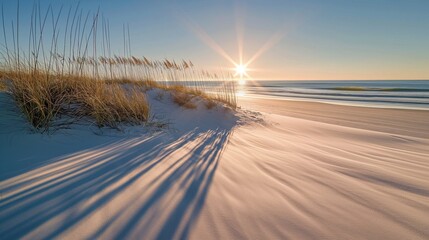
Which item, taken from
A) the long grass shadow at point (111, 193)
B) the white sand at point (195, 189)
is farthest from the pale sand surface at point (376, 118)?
the long grass shadow at point (111, 193)

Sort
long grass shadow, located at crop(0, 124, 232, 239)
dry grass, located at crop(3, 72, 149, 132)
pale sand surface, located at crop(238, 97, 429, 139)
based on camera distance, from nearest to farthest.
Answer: long grass shadow, located at crop(0, 124, 232, 239), dry grass, located at crop(3, 72, 149, 132), pale sand surface, located at crop(238, 97, 429, 139)

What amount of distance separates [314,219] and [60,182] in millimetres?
1367

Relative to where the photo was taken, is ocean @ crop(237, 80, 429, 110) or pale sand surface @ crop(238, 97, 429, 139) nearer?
pale sand surface @ crop(238, 97, 429, 139)

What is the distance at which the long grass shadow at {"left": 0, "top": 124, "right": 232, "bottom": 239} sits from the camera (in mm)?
853

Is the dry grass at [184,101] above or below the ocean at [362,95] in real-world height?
below

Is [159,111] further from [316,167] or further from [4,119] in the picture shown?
[316,167]

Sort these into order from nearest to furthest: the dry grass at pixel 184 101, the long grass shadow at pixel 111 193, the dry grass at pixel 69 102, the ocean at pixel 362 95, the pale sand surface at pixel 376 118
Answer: the long grass shadow at pixel 111 193 < the dry grass at pixel 69 102 < the dry grass at pixel 184 101 < the pale sand surface at pixel 376 118 < the ocean at pixel 362 95

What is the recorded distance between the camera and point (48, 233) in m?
0.80

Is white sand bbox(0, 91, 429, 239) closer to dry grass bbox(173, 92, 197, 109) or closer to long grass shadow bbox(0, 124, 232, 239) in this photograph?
long grass shadow bbox(0, 124, 232, 239)

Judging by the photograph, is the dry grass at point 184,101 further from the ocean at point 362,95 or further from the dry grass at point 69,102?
the ocean at point 362,95

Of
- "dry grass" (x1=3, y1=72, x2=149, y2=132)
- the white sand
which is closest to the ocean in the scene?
the white sand

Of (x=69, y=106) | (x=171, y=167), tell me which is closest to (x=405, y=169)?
(x=171, y=167)

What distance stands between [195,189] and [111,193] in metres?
0.45

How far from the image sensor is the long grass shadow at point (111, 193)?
853mm
